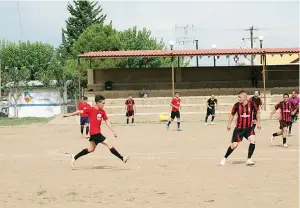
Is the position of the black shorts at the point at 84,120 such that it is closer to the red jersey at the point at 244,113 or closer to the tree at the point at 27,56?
the red jersey at the point at 244,113

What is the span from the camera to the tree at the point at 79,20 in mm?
74125

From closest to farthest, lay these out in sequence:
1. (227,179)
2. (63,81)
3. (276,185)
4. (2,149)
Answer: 1. (276,185)
2. (227,179)
3. (2,149)
4. (63,81)

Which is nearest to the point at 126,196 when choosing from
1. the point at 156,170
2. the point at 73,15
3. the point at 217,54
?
the point at 156,170

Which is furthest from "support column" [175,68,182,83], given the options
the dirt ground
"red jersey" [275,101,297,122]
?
"red jersey" [275,101,297,122]

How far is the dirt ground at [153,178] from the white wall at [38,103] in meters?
33.2

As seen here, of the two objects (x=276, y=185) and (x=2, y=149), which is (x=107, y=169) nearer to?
(x=276, y=185)

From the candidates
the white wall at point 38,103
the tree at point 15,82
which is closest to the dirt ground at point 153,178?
the white wall at point 38,103

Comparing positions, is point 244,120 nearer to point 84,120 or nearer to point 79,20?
point 84,120

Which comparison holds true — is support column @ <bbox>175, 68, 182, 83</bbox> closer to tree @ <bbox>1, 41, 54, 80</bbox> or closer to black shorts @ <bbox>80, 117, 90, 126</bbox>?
black shorts @ <bbox>80, 117, 90, 126</bbox>

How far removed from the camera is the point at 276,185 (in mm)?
10578

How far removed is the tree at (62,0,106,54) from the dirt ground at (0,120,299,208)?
2206 inches

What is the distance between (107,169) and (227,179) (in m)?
3.08

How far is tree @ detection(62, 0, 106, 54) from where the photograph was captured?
74.1 m

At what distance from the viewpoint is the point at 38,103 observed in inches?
2077
